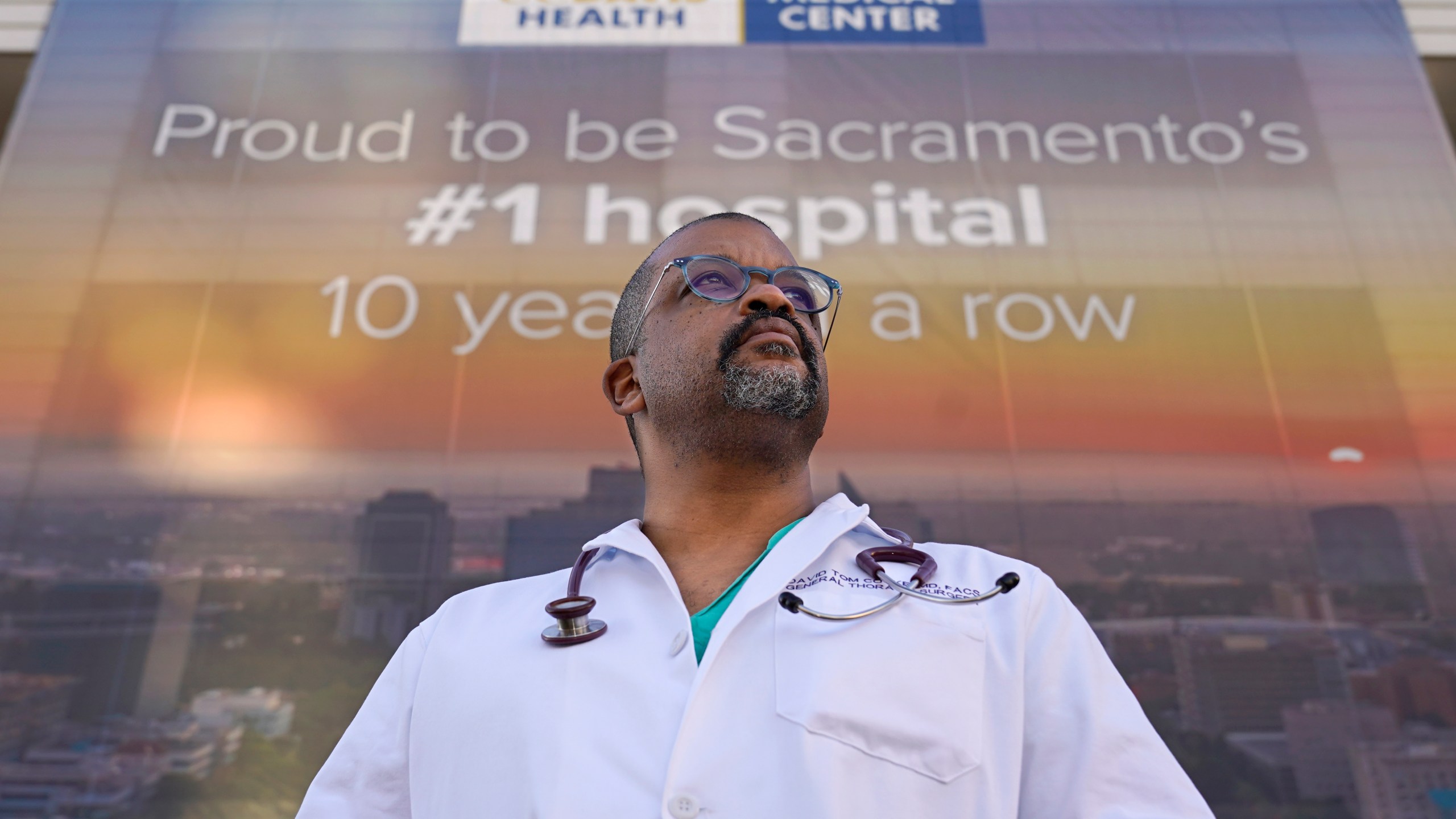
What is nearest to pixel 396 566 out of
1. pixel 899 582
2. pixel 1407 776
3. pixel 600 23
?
pixel 899 582

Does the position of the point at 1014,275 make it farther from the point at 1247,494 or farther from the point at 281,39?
the point at 281,39

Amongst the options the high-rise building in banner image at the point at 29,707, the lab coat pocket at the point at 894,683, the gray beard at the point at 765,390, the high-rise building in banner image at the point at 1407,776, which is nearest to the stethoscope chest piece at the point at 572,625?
the lab coat pocket at the point at 894,683

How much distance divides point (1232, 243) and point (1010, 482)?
5.70 feet

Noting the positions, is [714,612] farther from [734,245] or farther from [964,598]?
[734,245]

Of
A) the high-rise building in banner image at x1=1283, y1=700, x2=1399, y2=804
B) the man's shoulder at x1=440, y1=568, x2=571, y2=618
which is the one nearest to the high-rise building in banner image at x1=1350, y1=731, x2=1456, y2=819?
the high-rise building in banner image at x1=1283, y1=700, x2=1399, y2=804

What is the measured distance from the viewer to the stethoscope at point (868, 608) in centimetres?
99

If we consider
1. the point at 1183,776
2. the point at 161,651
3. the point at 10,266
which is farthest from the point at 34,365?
the point at 1183,776

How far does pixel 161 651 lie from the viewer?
3.03 meters

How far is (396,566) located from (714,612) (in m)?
2.49

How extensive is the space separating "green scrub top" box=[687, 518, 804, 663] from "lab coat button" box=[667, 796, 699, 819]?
21cm

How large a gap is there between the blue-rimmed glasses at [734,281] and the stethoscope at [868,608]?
1.64 feet

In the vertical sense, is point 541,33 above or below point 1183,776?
above

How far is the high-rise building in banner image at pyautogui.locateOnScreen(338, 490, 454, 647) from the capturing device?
3115mm

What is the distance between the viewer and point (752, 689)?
0.96 meters
